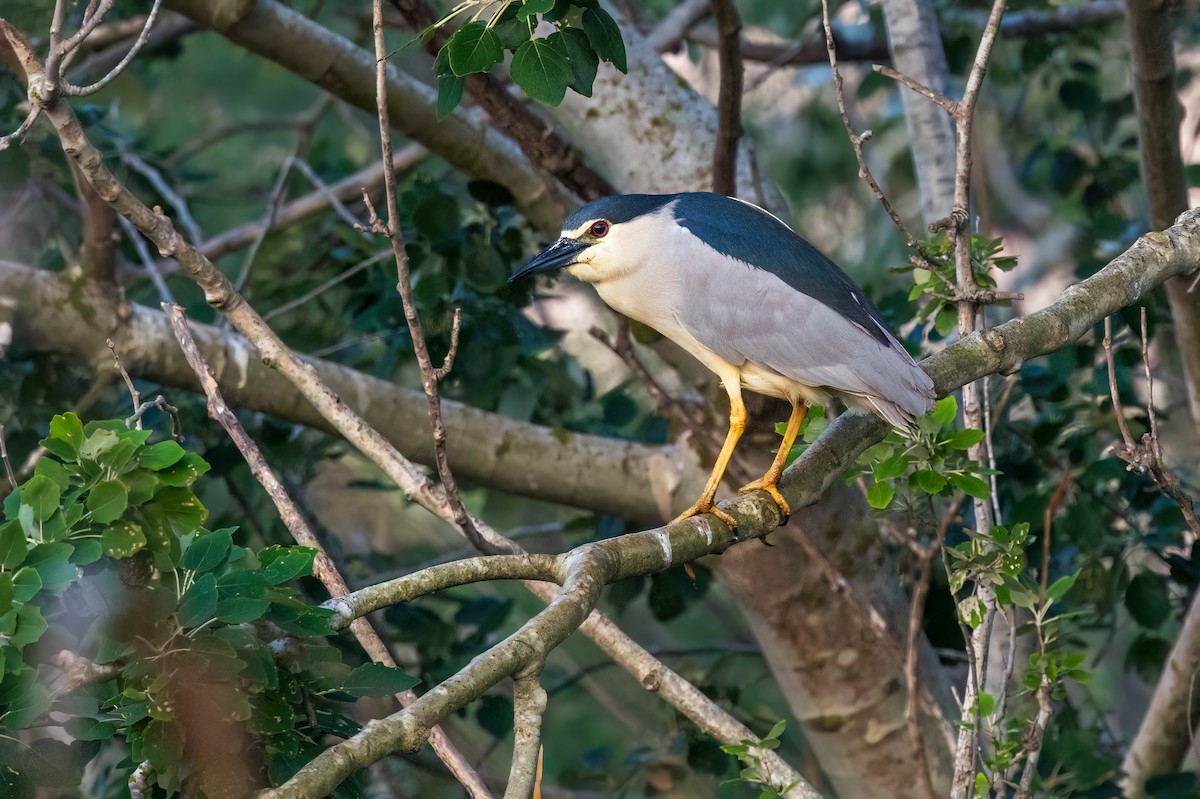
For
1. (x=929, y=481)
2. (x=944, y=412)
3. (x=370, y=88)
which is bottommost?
(x=929, y=481)

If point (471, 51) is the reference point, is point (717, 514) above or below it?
below

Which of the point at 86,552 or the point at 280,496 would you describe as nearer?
the point at 86,552

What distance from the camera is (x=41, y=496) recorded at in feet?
5.49

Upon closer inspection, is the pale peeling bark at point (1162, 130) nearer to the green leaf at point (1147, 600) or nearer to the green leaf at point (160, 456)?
the green leaf at point (1147, 600)

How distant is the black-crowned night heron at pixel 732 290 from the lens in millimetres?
2994

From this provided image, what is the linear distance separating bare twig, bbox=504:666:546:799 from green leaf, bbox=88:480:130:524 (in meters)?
0.61

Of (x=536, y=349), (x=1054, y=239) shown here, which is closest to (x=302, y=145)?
(x=536, y=349)

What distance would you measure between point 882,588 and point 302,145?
3.25 metres

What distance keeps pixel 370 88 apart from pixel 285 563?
2.44 m

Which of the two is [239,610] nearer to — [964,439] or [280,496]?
[280,496]

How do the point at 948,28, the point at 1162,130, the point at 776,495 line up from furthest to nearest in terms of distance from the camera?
the point at 948,28 → the point at 1162,130 → the point at 776,495

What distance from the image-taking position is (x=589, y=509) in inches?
159

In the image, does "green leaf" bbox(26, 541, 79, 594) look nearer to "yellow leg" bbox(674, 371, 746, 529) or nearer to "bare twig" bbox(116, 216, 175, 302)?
"yellow leg" bbox(674, 371, 746, 529)

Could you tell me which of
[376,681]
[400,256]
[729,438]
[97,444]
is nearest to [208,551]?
[97,444]
